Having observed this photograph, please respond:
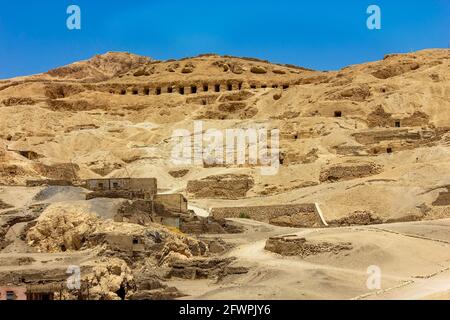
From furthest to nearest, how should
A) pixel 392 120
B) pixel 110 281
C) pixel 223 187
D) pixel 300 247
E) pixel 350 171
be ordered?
pixel 392 120 < pixel 223 187 < pixel 350 171 < pixel 300 247 < pixel 110 281

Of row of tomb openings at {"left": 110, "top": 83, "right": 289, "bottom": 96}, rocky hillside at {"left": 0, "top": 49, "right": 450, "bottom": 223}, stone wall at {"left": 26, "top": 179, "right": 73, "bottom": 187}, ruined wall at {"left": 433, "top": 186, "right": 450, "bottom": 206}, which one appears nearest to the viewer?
ruined wall at {"left": 433, "top": 186, "right": 450, "bottom": 206}

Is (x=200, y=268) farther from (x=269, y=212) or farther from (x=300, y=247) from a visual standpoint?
(x=269, y=212)

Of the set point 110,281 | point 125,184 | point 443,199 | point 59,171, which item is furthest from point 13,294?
point 59,171

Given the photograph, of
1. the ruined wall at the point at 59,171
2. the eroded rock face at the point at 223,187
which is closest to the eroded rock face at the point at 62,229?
the eroded rock face at the point at 223,187

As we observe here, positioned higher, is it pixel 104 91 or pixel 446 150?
pixel 104 91

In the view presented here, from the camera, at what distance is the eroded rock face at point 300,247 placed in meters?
21.4

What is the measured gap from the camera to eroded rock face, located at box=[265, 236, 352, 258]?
2139 cm

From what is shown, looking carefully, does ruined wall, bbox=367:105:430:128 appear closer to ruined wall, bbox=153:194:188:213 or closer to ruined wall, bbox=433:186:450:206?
ruined wall, bbox=433:186:450:206

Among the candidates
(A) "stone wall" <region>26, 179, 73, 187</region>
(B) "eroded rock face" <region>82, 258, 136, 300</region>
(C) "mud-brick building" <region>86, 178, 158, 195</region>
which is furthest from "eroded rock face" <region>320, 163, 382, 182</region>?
(B) "eroded rock face" <region>82, 258, 136, 300</region>

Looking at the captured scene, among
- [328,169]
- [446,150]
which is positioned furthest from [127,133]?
[446,150]

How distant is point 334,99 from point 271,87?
13405mm

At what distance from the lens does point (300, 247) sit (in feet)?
72.1

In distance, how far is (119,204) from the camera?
87.5ft

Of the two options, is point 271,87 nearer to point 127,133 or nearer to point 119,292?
point 127,133
